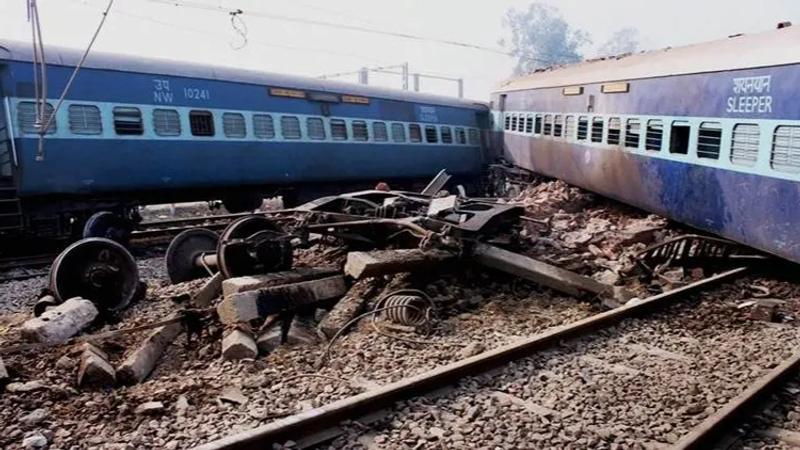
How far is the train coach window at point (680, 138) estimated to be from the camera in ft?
32.9

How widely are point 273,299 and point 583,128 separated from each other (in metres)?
9.77

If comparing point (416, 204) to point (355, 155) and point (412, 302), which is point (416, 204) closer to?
point (412, 302)

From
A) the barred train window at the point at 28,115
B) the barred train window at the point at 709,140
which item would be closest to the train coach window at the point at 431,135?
the barred train window at the point at 709,140

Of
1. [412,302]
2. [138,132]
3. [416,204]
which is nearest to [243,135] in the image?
[138,132]

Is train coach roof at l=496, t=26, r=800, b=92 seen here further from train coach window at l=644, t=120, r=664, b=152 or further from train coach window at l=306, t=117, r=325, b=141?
train coach window at l=306, t=117, r=325, b=141

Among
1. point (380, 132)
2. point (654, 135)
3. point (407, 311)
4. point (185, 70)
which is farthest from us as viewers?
point (380, 132)

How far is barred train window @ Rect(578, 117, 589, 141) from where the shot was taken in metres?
13.7

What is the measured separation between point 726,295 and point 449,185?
41.8ft

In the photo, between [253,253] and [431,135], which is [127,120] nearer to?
[253,253]

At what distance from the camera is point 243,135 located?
1357cm

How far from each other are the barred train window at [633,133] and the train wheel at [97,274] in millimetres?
8951

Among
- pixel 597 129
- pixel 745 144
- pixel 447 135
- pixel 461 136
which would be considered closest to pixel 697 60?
pixel 745 144

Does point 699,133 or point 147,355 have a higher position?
point 699,133

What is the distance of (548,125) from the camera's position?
633 inches
